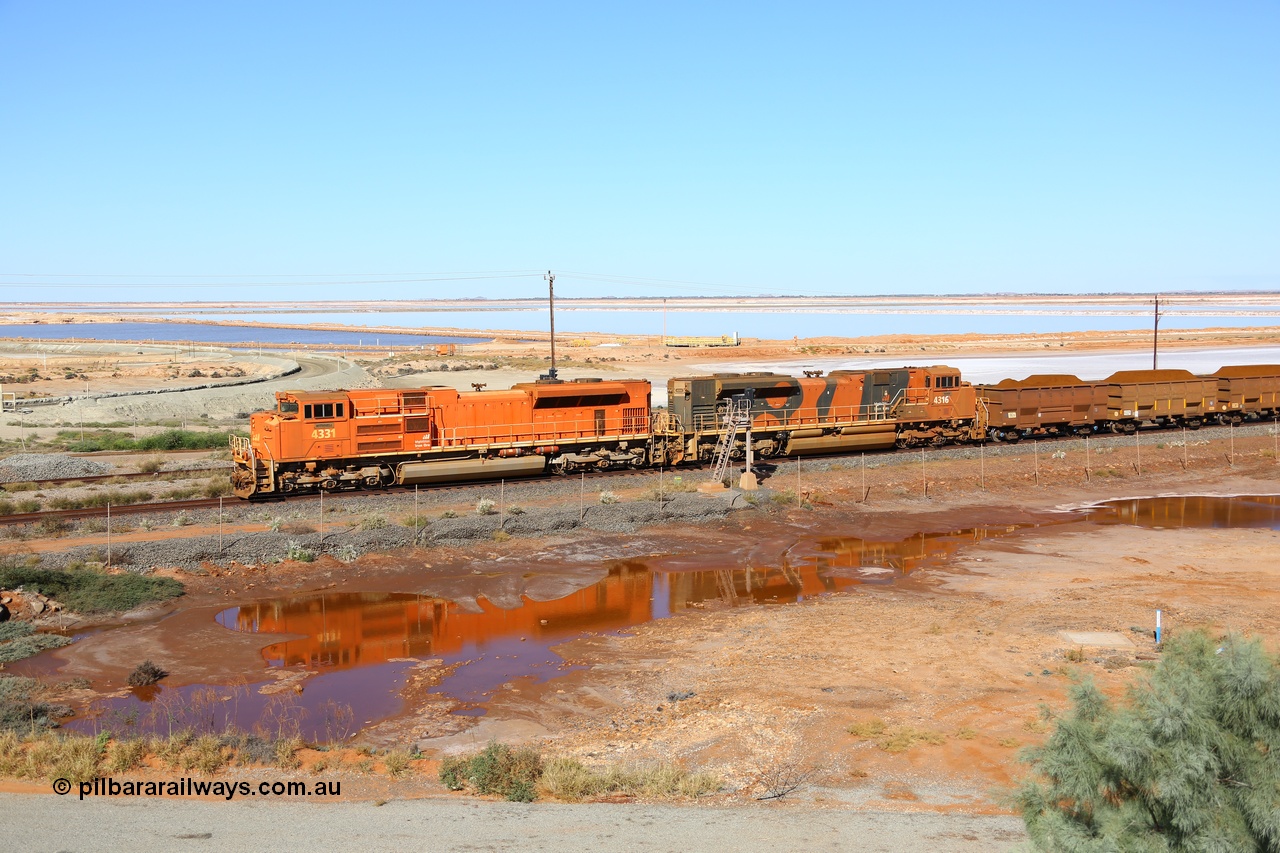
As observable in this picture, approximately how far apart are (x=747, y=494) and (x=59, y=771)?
23.3 metres

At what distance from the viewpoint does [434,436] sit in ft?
108

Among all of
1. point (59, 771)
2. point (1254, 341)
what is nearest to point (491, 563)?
point (59, 771)

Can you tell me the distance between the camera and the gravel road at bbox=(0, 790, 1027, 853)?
421 inches

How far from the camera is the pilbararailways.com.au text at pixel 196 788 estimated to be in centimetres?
1221

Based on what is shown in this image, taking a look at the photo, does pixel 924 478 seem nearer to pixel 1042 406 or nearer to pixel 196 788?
pixel 1042 406

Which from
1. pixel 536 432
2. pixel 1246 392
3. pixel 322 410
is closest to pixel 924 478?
pixel 536 432

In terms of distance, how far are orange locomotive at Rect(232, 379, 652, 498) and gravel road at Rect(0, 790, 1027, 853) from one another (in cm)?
1949

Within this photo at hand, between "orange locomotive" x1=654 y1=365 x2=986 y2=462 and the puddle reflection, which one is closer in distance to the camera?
the puddle reflection

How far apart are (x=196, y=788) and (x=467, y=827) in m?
3.79

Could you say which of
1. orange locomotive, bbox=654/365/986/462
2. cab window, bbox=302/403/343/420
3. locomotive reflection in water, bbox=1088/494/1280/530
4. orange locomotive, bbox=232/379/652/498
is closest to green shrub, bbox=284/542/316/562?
orange locomotive, bbox=232/379/652/498

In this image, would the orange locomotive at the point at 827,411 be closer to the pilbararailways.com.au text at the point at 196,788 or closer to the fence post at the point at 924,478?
the fence post at the point at 924,478

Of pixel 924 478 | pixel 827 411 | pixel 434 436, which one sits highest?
pixel 827 411

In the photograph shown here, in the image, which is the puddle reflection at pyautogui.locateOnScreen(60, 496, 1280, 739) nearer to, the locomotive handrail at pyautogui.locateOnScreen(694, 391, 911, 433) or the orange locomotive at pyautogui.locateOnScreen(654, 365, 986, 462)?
the locomotive handrail at pyautogui.locateOnScreen(694, 391, 911, 433)

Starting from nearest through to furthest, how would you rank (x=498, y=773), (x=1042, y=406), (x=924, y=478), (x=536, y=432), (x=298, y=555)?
(x=498, y=773) → (x=298, y=555) → (x=536, y=432) → (x=924, y=478) → (x=1042, y=406)
